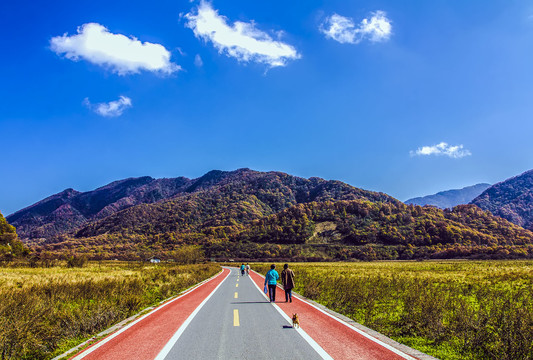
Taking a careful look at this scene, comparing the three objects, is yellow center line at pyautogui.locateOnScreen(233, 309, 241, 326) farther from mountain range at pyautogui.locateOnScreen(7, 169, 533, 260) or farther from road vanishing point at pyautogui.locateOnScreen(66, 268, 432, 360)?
mountain range at pyautogui.locateOnScreen(7, 169, 533, 260)

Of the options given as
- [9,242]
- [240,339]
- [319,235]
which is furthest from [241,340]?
[319,235]

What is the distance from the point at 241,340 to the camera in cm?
708

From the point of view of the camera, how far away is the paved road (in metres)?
5.98

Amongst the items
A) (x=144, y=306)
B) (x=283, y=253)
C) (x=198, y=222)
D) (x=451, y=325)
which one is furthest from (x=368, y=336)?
(x=198, y=222)

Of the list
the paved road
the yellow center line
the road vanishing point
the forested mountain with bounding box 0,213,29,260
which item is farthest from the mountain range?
the road vanishing point

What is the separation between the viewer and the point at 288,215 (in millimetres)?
146500

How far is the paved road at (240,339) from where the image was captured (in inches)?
236

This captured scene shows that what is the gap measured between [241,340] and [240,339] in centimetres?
10

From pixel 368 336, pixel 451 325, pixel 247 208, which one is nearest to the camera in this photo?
pixel 368 336

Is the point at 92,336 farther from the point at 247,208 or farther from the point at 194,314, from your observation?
the point at 247,208

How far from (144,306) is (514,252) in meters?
116

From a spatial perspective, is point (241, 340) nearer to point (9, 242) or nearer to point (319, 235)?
point (9, 242)

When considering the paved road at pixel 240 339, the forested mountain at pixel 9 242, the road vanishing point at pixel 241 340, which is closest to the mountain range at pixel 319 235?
the forested mountain at pixel 9 242

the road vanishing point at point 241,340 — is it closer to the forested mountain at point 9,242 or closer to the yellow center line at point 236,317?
the yellow center line at point 236,317
